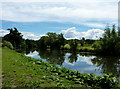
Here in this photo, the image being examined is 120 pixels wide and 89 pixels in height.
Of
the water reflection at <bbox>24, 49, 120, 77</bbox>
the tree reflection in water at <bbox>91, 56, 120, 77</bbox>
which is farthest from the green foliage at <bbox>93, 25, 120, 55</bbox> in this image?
the tree reflection in water at <bbox>91, 56, 120, 77</bbox>

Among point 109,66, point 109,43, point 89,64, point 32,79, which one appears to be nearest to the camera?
point 32,79

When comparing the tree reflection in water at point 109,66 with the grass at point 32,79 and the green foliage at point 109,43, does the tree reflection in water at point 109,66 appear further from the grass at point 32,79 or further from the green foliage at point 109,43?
the green foliage at point 109,43

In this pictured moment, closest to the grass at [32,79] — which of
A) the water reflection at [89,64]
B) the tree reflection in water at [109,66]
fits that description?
the water reflection at [89,64]

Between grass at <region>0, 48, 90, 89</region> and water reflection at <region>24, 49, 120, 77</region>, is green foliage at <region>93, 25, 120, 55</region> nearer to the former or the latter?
water reflection at <region>24, 49, 120, 77</region>

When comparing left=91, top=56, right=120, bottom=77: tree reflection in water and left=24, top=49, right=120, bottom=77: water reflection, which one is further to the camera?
left=24, top=49, right=120, bottom=77: water reflection

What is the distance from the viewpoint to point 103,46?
1548 inches

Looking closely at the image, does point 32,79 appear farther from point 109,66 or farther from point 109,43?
point 109,43

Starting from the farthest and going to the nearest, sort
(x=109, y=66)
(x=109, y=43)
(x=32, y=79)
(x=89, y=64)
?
1. (x=109, y=43)
2. (x=89, y=64)
3. (x=109, y=66)
4. (x=32, y=79)

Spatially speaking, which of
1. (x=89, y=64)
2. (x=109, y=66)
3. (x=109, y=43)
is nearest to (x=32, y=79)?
(x=109, y=66)

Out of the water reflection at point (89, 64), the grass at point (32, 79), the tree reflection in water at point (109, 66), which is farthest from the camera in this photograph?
the water reflection at point (89, 64)

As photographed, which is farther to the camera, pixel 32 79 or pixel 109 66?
pixel 109 66

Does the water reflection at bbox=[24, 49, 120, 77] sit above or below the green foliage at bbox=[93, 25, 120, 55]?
below

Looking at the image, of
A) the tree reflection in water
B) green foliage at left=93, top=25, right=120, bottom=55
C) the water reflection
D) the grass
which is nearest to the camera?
the grass

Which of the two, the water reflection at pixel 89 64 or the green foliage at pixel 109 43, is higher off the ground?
the green foliage at pixel 109 43
